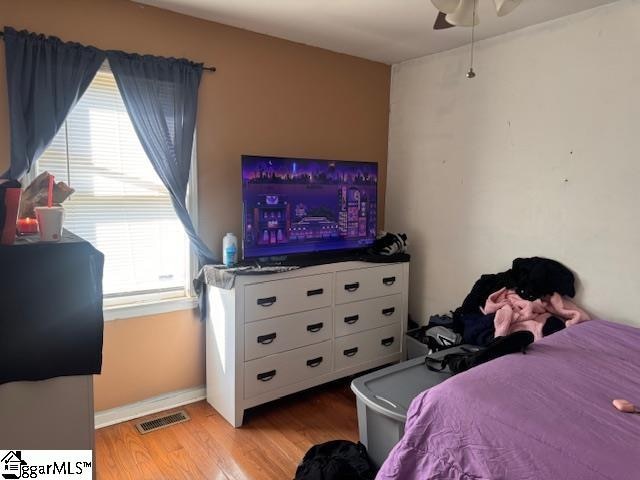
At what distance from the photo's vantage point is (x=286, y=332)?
9.20ft

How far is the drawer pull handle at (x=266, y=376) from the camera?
2715mm

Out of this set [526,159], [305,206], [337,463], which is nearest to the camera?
[337,463]

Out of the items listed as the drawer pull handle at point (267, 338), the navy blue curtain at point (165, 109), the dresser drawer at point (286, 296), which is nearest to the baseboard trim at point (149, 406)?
the drawer pull handle at point (267, 338)

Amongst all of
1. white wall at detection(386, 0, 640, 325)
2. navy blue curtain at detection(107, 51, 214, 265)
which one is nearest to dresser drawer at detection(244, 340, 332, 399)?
navy blue curtain at detection(107, 51, 214, 265)

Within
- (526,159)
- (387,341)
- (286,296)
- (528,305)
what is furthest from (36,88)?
(528,305)

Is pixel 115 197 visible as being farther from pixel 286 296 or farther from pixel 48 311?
pixel 48 311

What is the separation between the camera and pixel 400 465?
155 cm

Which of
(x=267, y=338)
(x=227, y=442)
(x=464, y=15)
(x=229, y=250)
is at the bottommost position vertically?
(x=227, y=442)

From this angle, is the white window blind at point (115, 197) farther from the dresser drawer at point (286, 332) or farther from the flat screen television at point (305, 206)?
the dresser drawer at point (286, 332)

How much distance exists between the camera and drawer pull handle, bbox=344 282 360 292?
306cm

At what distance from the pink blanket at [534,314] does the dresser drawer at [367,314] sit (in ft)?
2.59

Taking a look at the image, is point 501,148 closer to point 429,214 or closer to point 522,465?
point 429,214

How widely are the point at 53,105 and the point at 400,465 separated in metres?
2.30

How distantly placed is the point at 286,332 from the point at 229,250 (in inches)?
24.4
